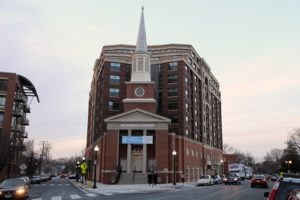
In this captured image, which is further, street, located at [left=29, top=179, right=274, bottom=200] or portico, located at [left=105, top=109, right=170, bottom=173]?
portico, located at [left=105, top=109, right=170, bottom=173]

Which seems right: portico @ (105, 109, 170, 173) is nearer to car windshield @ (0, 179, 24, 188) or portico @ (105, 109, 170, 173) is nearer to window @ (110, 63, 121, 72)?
window @ (110, 63, 121, 72)

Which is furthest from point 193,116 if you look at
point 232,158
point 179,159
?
point 232,158

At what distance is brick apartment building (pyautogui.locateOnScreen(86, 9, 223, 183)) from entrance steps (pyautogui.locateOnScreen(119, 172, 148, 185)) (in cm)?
15

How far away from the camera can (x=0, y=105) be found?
6794 centimetres

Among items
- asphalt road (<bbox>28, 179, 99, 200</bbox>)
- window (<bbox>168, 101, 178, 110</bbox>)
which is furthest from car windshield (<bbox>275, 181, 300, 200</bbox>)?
window (<bbox>168, 101, 178, 110</bbox>)

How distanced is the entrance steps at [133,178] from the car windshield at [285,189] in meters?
48.0

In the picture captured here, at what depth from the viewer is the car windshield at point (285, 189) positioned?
6867 millimetres

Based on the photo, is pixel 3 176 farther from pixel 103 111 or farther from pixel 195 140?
pixel 195 140

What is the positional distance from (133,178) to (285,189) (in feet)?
159

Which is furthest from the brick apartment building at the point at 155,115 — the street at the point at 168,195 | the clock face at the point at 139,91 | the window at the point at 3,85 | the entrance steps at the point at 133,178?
the street at the point at 168,195

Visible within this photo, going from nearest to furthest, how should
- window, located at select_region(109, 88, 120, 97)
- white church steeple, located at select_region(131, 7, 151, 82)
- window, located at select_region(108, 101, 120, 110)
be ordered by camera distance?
white church steeple, located at select_region(131, 7, 151, 82) < window, located at select_region(108, 101, 120, 110) < window, located at select_region(109, 88, 120, 97)

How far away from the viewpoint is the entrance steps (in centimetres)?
5372

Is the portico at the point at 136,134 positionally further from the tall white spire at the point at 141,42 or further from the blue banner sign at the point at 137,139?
the tall white spire at the point at 141,42

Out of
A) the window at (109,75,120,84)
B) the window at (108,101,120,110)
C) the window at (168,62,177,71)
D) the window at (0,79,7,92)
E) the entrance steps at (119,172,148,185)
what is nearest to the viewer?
the entrance steps at (119,172,148,185)
